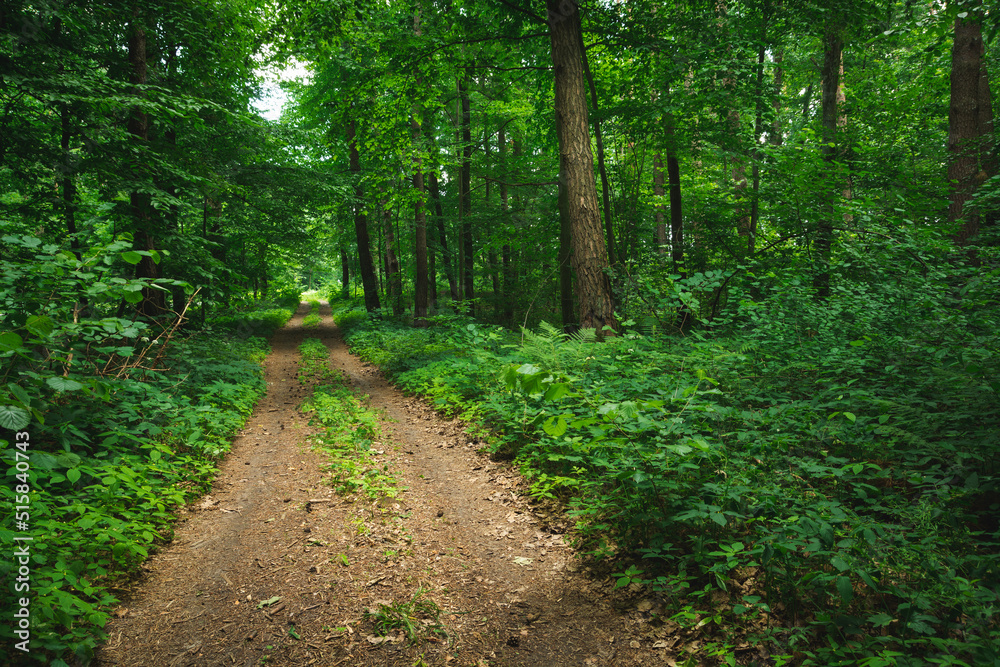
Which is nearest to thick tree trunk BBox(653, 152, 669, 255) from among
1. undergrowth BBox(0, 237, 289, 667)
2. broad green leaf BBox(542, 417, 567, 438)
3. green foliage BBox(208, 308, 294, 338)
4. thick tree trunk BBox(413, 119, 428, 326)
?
thick tree trunk BBox(413, 119, 428, 326)

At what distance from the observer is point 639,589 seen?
121 inches

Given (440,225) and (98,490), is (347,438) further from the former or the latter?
(440,225)

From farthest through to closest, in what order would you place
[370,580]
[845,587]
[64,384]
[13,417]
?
[370,580] < [64,384] < [13,417] < [845,587]

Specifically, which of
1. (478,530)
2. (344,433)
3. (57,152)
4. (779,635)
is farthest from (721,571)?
(57,152)

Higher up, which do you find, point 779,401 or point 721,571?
point 779,401

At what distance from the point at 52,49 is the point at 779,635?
10187mm

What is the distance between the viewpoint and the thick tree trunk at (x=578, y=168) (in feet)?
23.1

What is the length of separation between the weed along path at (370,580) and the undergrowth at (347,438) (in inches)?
1.5

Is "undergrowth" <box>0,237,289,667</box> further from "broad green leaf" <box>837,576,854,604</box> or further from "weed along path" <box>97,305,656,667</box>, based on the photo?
"broad green leaf" <box>837,576,854,604</box>

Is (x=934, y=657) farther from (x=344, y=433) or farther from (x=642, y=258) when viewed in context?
(x=642, y=258)

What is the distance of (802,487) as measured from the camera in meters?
3.15

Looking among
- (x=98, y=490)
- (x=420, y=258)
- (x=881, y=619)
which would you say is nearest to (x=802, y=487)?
(x=881, y=619)

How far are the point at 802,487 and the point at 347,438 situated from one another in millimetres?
5357

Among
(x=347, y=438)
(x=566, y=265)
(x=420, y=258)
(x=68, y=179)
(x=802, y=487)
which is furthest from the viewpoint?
(x=420, y=258)
